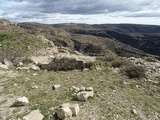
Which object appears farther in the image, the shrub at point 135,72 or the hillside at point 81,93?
the shrub at point 135,72

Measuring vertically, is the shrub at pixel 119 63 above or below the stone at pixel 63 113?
below

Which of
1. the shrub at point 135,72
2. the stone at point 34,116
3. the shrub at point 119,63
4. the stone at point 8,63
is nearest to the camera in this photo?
the stone at point 34,116

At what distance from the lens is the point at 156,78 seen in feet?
52.4

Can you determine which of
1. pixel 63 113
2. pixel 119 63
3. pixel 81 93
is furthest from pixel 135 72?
pixel 63 113

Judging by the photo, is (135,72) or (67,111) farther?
(135,72)

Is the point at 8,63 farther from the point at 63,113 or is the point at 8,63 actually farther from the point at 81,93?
the point at 63,113

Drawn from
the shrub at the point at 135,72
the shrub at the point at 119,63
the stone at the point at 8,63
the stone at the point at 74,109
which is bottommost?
the stone at the point at 8,63

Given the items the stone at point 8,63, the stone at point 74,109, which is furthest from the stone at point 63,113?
the stone at point 8,63

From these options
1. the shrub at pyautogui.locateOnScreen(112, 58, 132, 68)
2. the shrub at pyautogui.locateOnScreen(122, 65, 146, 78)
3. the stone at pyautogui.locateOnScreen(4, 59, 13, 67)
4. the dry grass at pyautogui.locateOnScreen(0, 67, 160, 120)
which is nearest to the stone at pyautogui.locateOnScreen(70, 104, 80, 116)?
the dry grass at pyautogui.locateOnScreen(0, 67, 160, 120)

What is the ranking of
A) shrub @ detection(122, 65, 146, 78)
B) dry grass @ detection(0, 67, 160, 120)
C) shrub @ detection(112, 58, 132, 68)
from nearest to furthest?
dry grass @ detection(0, 67, 160, 120) → shrub @ detection(122, 65, 146, 78) → shrub @ detection(112, 58, 132, 68)

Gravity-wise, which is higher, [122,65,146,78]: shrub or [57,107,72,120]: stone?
[57,107,72,120]: stone

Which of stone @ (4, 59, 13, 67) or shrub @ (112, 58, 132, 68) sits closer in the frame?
shrub @ (112, 58, 132, 68)

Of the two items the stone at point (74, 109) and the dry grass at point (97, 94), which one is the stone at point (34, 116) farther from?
the stone at point (74, 109)

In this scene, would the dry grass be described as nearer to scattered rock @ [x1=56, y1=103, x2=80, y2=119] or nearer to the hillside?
the hillside
